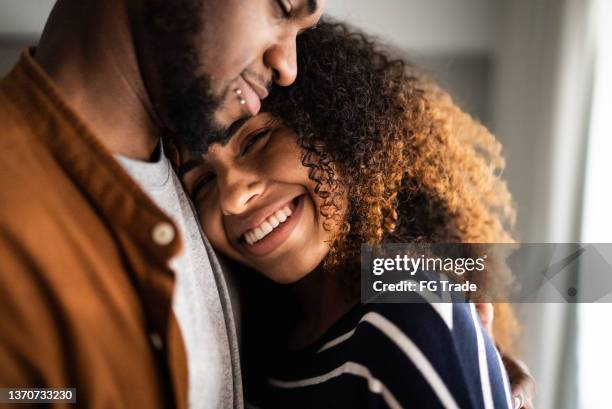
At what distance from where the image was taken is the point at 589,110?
106cm

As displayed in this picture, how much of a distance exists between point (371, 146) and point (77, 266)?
41 centimetres

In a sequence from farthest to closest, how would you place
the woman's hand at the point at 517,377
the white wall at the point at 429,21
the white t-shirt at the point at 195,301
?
the white wall at the point at 429,21
the woman's hand at the point at 517,377
the white t-shirt at the point at 195,301

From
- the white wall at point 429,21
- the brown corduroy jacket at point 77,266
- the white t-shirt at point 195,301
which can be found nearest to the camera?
the brown corduroy jacket at point 77,266

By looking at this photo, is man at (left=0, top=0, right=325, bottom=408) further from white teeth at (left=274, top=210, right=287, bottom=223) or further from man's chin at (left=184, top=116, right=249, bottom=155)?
white teeth at (left=274, top=210, right=287, bottom=223)

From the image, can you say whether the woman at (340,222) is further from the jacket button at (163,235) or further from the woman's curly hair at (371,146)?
the jacket button at (163,235)

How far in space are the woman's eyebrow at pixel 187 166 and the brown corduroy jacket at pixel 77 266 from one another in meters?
0.20

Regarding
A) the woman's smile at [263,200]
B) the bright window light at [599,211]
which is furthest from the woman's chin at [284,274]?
the bright window light at [599,211]

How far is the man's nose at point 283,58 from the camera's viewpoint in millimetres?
624

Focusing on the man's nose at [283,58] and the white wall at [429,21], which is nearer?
the man's nose at [283,58]

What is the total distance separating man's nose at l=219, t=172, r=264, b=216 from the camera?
0.68m

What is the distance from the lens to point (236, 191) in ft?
2.22

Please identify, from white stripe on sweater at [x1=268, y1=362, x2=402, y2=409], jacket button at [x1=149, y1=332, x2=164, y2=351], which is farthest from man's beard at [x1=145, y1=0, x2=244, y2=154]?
white stripe on sweater at [x1=268, y1=362, x2=402, y2=409]

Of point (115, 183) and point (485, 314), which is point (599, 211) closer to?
point (485, 314)

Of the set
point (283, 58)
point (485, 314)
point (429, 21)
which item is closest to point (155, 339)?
point (283, 58)
